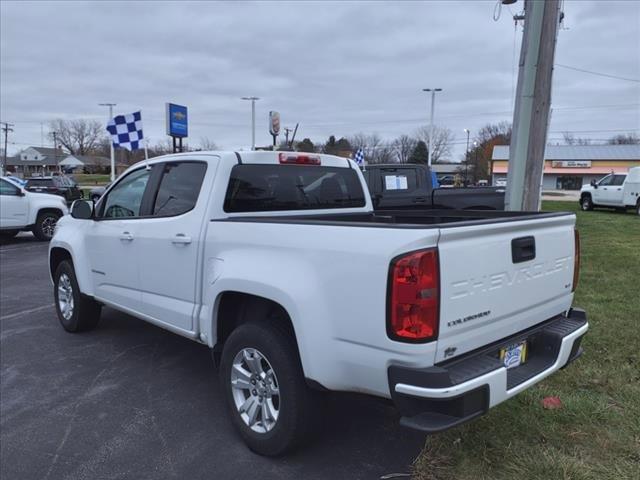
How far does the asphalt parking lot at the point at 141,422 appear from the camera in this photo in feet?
10.1

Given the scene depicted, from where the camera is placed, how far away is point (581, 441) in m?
3.16

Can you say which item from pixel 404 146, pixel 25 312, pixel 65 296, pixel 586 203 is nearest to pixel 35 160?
pixel 404 146

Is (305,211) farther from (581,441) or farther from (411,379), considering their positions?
(581,441)

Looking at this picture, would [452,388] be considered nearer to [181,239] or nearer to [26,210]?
[181,239]

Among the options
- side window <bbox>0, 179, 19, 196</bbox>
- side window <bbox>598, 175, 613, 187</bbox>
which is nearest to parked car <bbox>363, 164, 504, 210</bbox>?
side window <bbox>0, 179, 19, 196</bbox>

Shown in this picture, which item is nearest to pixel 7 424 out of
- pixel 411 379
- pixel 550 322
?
pixel 411 379

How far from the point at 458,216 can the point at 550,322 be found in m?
1.25

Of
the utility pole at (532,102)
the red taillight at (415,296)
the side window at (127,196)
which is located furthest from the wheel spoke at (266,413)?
the utility pole at (532,102)

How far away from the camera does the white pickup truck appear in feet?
7.80

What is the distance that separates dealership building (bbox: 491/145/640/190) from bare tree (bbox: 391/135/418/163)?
877 inches

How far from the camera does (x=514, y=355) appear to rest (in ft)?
9.55

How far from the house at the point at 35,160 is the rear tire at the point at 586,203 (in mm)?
116757

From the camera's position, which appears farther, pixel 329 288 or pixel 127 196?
pixel 127 196

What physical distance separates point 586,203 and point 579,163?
43120 mm
